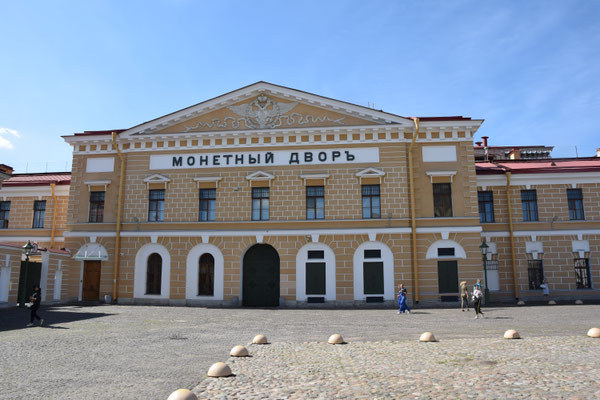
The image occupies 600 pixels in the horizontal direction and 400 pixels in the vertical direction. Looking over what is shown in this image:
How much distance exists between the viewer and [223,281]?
26.8m

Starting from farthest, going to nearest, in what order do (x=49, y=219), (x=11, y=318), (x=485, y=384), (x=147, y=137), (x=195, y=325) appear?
(x=49, y=219), (x=147, y=137), (x=11, y=318), (x=195, y=325), (x=485, y=384)

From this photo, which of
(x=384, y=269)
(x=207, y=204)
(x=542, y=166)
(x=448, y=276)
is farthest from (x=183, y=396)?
(x=542, y=166)

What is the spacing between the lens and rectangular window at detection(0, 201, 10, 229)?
32.1 meters

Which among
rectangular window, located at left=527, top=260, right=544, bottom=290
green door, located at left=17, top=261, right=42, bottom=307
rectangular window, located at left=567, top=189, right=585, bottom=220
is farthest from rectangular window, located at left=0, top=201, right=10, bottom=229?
rectangular window, located at left=567, top=189, right=585, bottom=220

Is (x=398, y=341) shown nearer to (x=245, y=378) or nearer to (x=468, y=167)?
(x=245, y=378)

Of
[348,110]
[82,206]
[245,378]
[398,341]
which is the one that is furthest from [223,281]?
[245,378]

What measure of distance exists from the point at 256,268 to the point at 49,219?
50.0 ft

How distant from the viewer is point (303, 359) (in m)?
10.6

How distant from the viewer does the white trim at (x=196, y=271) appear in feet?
Result: 88.1

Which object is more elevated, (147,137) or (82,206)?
(147,137)

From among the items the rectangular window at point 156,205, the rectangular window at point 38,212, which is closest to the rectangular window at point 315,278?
the rectangular window at point 156,205

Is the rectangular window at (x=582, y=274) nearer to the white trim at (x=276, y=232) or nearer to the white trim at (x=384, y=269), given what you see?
the white trim at (x=276, y=232)

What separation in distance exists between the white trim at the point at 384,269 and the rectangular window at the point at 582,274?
11.7m

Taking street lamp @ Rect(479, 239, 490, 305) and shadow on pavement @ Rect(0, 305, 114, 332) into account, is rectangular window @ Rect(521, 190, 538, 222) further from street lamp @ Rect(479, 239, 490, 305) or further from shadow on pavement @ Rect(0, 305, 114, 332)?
shadow on pavement @ Rect(0, 305, 114, 332)
